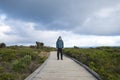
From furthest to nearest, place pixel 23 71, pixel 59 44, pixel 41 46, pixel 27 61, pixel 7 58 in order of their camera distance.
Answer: pixel 41 46 < pixel 7 58 < pixel 59 44 < pixel 27 61 < pixel 23 71

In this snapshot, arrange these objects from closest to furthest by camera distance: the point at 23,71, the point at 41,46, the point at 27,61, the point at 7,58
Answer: the point at 23,71 → the point at 27,61 → the point at 7,58 → the point at 41,46

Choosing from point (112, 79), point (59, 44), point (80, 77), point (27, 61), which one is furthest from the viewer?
point (59, 44)

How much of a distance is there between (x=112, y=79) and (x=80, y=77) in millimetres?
2075

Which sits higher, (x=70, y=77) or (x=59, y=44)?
(x=59, y=44)

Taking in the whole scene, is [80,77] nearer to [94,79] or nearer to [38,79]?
[94,79]

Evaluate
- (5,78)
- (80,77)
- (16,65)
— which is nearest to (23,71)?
(16,65)

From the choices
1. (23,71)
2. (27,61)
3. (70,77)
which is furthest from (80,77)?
(27,61)

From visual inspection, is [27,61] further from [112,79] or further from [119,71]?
[112,79]

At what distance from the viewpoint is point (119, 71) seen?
24.1 meters

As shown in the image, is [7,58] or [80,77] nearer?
[80,77]

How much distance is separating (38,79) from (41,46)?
53587 mm

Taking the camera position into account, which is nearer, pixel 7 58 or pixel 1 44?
pixel 7 58

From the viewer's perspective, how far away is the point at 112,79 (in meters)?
15.8

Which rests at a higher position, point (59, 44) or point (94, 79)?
point (59, 44)
